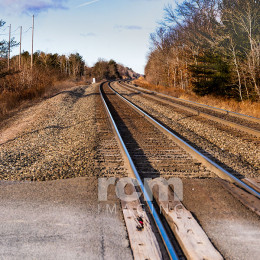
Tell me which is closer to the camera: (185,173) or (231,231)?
(231,231)

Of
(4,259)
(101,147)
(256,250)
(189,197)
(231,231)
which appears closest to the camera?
(4,259)

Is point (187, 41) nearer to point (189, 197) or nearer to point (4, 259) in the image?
point (189, 197)

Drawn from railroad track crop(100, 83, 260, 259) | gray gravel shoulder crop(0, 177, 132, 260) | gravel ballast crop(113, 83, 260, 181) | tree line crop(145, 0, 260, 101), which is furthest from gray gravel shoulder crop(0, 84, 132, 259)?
tree line crop(145, 0, 260, 101)

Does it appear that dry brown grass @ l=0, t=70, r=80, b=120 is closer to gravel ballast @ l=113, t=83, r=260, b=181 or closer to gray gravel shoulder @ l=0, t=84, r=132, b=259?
gravel ballast @ l=113, t=83, r=260, b=181

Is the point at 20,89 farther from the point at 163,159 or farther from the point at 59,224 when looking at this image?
the point at 59,224

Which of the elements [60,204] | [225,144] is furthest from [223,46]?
[60,204]

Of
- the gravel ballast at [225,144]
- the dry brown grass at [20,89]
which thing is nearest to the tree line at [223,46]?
the gravel ballast at [225,144]

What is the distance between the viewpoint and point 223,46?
65.0 ft

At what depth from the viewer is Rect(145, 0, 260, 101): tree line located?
17328 mm

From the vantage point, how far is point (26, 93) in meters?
24.8

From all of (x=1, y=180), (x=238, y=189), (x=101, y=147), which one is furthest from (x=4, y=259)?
(x=101, y=147)

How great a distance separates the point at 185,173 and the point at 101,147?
2.58 metres

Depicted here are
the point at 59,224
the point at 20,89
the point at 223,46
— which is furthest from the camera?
the point at 20,89

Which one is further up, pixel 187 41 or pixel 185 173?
pixel 187 41
